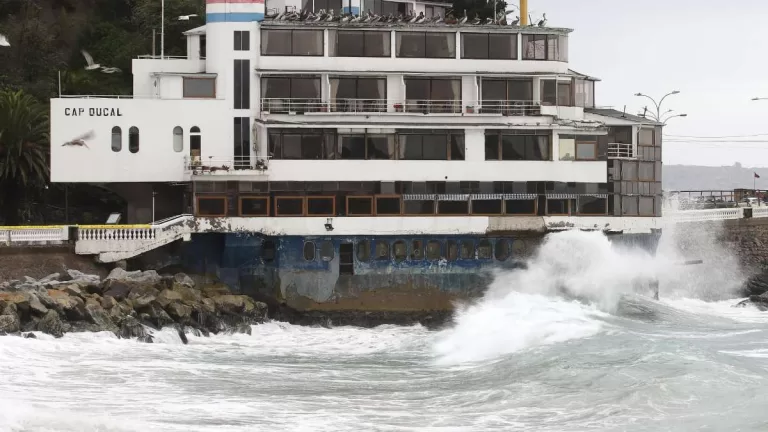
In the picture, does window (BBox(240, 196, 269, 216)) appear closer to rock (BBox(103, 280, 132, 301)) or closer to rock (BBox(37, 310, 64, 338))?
rock (BBox(103, 280, 132, 301))

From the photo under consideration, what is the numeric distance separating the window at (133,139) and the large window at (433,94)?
10687 millimetres

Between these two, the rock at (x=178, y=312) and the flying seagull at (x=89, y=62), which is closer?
the rock at (x=178, y=312)

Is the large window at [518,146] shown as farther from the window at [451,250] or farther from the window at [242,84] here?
the window at [242,84]

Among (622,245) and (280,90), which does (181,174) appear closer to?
(280,90)

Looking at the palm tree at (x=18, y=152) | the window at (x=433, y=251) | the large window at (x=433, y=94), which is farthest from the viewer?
the palm tree at (x=18, y=152)

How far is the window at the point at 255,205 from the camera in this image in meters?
52.1

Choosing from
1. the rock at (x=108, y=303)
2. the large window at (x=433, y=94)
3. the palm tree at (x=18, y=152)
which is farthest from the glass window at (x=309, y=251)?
the palm tree at (x=18, y=152)

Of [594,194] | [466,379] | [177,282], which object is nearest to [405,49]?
[594,194]

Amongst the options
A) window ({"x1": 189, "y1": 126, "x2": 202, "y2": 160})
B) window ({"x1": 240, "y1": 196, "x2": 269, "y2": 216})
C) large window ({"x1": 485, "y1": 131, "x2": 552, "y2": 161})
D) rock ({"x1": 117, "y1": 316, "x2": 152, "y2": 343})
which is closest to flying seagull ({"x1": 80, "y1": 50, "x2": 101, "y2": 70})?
window ({"x1": 189, "y1": 126, "x2": 202, "y2": 160})

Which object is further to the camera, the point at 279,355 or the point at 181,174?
the point at 181,174

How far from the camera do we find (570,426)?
105 feet

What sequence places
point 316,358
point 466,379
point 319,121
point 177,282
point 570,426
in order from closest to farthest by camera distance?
point 570,426 < point 466,379 < point 316,358 < point 177,282 < point 319,121

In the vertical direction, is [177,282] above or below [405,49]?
below

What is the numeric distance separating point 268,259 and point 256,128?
520 cm
